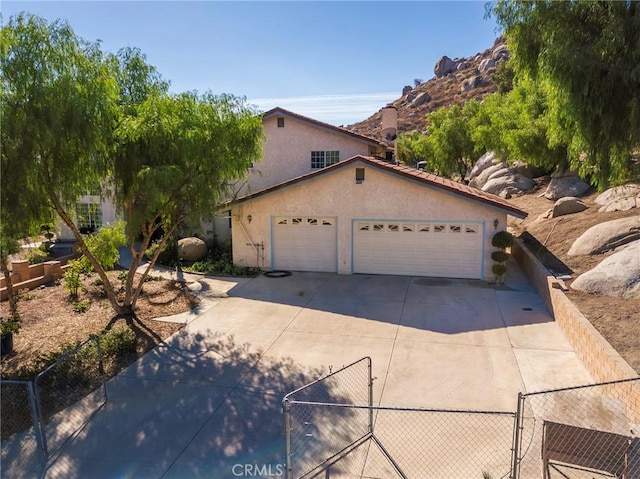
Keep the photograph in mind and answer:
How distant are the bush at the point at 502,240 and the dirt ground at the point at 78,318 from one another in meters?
10.0

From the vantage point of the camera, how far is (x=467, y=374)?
8.42 metres

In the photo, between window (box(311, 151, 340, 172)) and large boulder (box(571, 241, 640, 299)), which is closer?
large boulder (box(571, 241, 640, 299))

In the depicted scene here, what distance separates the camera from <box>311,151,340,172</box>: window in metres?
20.9

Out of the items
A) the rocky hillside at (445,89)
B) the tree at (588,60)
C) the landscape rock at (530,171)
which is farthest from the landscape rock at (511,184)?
the rocky hillside at (445,89)

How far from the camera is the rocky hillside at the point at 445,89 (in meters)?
90.2

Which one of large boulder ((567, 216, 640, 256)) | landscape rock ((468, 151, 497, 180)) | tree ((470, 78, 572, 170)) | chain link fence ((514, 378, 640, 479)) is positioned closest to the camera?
chain link fence ((514, 378, 640, 479))

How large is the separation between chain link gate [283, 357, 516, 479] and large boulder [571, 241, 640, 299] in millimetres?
5765

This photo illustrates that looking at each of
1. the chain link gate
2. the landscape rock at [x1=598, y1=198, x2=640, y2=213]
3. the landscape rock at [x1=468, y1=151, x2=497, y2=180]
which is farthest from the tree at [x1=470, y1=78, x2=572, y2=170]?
the chain link gate

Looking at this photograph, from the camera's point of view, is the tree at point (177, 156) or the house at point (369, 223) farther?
the house at point (369, 223)

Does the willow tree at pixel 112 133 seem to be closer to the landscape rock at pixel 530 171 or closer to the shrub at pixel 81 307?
the shrub at pixel 81 307

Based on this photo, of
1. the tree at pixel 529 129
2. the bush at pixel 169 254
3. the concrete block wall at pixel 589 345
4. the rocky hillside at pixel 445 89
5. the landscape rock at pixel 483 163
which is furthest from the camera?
the rocky hillside at pixel 445 89

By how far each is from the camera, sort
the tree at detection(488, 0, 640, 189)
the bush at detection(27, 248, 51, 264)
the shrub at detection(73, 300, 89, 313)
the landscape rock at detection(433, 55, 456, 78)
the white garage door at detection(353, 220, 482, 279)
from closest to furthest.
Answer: the tree at detection(488, 0, 640, 189)
the shrub at detection(73, 300, 89, 313)
the white garage door at detection(353, 220, 482, 279)
the bush at detection(27, 248, 51, 264)
the landscape rock at detection(433, 55, 456, 78)

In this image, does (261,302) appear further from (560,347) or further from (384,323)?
(560,347)

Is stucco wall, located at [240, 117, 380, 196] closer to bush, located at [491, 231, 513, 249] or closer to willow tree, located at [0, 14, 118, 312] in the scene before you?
bush, located at [491, 231, 513, 249]
